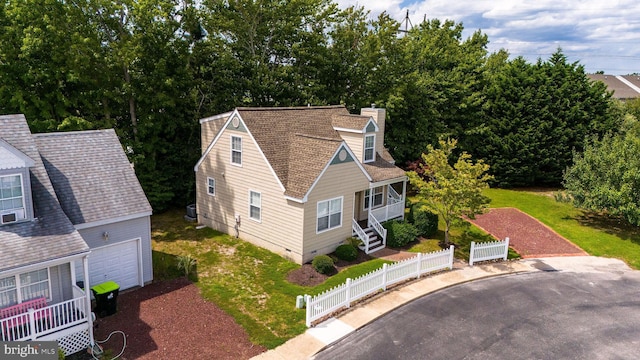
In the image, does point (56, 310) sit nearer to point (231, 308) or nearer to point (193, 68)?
point (231, 308)

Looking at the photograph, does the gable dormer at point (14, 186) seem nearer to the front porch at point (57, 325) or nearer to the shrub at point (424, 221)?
the front porch at point (57, 325)

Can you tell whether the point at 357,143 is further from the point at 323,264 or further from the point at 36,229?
the point at 36,229

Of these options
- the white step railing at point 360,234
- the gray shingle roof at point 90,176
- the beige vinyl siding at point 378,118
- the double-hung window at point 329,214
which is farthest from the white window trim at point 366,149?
the gray shingle roof at point 90,176

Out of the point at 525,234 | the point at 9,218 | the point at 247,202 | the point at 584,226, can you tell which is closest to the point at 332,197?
the point at 247,202

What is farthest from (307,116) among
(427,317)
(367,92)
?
(427,317)

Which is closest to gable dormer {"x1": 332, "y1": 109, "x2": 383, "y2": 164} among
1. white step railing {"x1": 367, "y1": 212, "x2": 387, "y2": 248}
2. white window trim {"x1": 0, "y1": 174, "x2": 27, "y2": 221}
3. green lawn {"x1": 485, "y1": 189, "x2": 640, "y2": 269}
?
white step railing {"x1": 367, "y1": 212, "x2": 387, "y2": 248}

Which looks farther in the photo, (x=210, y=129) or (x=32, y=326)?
(x=210, y=129)

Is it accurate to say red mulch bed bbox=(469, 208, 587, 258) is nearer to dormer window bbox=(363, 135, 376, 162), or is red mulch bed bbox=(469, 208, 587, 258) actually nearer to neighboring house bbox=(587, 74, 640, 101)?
dormer window bbox=(363, 135, 376, 162)
